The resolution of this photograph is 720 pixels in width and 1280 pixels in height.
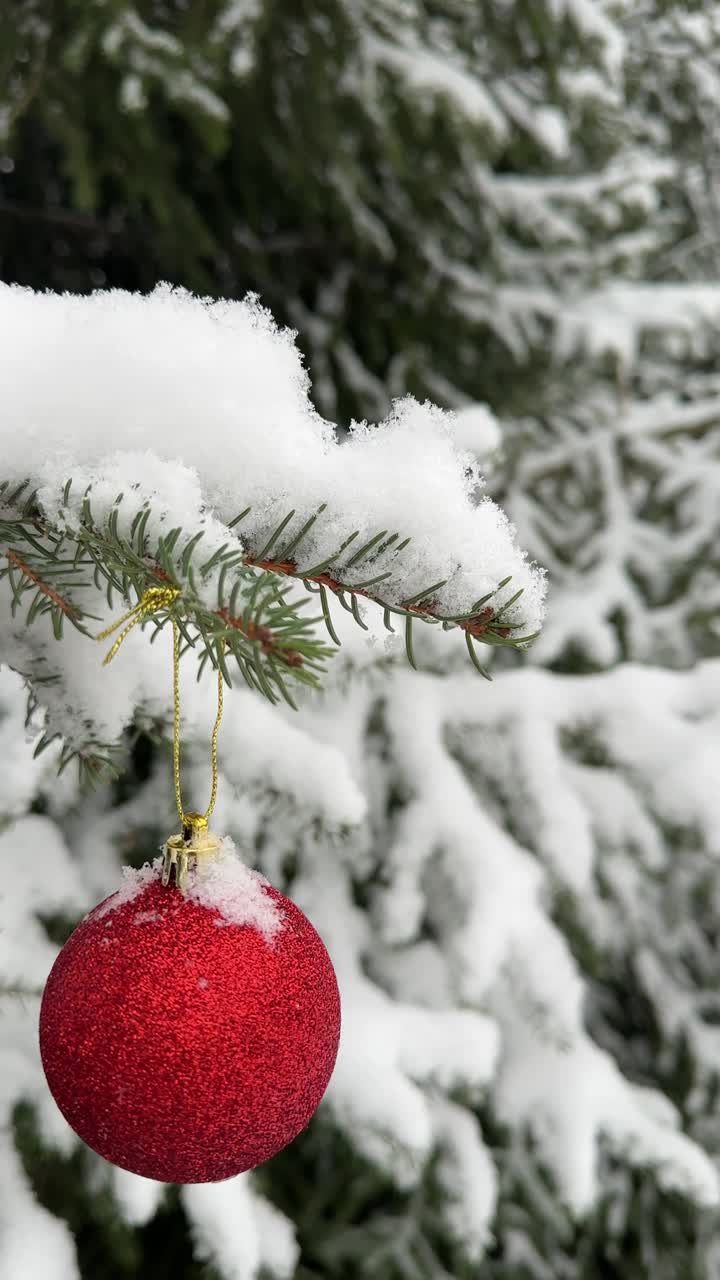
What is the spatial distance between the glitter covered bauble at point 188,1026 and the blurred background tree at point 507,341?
68 cm

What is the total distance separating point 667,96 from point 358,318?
49.4 inches

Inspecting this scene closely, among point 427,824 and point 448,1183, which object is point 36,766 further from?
point 448,1183

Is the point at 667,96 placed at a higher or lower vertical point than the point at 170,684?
higher

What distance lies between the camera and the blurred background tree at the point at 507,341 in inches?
78.5

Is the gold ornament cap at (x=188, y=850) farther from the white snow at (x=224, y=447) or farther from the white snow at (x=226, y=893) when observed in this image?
the white snow at (x=224, y=447)

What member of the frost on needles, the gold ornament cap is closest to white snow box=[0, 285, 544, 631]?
the frost on needles

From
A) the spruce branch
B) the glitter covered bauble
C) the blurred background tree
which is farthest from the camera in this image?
the blurred background tree

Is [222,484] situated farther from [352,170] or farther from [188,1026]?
[352,170]

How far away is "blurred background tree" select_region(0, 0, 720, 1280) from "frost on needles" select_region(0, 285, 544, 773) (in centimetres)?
79

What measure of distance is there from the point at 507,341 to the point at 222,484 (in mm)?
2599

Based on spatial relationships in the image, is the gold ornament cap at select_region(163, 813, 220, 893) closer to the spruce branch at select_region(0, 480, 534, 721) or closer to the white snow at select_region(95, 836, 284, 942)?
the white snow at select_region(95, 836, 284, 942)

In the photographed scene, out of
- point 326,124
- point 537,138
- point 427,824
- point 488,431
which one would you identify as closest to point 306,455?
point 488,431

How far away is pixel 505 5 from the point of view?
276 centimetres

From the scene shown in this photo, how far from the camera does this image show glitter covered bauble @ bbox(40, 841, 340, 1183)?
2.67 feet
